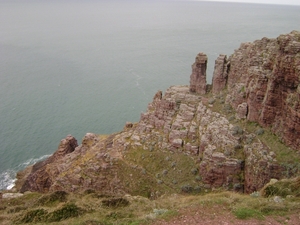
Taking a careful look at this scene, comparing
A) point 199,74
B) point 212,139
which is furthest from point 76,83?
point 212,139

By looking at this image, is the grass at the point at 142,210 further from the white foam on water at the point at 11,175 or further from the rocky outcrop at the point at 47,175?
the white foam on water at the point at 11,175

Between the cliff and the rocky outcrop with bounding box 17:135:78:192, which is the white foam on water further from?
the cliff

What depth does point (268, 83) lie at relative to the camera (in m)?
40.3

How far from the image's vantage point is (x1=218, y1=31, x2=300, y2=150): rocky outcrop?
1449 inches

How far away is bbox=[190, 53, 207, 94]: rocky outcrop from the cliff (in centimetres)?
18

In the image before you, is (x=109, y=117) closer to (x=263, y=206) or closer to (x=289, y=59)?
(x=289, y=59)

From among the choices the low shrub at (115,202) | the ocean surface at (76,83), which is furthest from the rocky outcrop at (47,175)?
the low shrub at (115,202)

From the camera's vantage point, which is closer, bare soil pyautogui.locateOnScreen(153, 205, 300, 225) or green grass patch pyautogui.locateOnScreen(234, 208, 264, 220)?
bare soil pyautogui.locateOnScreen(153, 205, 300, 225)

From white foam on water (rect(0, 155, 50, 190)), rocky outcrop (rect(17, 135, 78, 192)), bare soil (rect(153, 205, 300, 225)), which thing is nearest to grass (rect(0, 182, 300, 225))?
bare soil (rect(153, 205, 300, 225))

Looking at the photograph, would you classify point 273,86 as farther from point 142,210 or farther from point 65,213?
point 65,213

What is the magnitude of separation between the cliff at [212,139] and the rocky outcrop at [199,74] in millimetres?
179

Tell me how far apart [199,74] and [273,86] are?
16751mm

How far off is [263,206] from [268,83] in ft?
72.2

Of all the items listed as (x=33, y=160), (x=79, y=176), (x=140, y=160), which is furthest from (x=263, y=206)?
(x=33, y=160)
